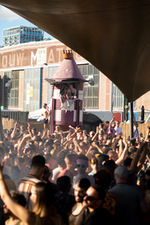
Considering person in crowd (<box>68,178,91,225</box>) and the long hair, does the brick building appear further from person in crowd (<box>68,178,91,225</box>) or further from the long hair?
the long hair

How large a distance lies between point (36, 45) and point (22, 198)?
48.4 metres

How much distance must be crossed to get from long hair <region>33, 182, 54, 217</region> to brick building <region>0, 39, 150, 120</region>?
36.6 m

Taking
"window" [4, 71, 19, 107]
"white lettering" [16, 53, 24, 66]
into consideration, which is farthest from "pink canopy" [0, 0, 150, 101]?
"window" [4, 71, 19, 107]

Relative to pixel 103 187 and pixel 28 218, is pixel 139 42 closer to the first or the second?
pixel 103 187

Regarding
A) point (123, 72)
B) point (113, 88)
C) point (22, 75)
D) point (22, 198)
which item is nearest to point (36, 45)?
point (22, 75)

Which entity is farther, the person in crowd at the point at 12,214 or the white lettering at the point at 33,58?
the white lettering at the point at 33,58

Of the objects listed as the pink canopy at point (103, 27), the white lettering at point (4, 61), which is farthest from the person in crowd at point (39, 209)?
the white lettering at point (4, 61)

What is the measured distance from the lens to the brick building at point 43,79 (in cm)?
4423

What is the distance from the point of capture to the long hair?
3.39m

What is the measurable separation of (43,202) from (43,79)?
4742 cm

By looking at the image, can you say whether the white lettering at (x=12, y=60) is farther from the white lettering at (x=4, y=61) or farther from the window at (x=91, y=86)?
the window at (x=91, y=86)

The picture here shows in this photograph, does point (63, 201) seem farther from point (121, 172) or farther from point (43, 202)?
point (121, 172)

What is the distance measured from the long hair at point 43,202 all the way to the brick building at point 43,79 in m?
36.6

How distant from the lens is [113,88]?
4381 centimetres
